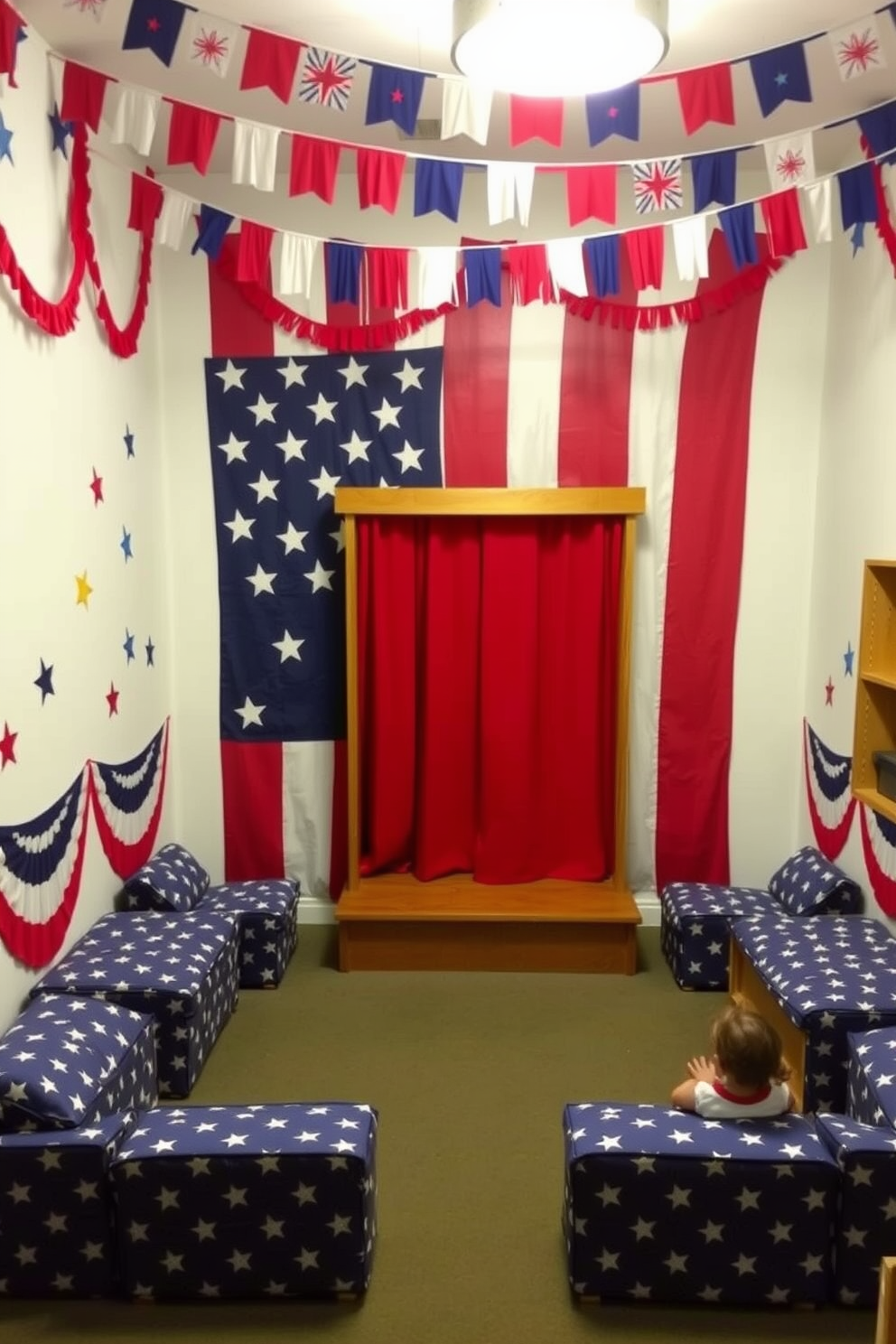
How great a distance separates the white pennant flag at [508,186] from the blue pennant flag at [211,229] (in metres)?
0.87

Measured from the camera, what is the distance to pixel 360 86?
3.40m

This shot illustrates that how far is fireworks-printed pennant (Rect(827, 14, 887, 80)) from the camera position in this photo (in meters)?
2.62

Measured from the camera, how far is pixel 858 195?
304 cm

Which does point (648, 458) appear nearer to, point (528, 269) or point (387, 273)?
point (528, 269)

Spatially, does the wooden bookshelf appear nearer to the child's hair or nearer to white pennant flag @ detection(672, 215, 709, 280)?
the child's hair

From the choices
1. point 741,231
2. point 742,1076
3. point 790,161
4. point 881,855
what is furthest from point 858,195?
point 742,1076

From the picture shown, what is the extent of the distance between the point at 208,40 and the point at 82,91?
0.48 meters

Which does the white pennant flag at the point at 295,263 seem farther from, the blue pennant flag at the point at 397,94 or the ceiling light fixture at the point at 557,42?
the ceiling light fixture at the point at 557,42

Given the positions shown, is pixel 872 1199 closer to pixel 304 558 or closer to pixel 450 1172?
pixel 450 1172

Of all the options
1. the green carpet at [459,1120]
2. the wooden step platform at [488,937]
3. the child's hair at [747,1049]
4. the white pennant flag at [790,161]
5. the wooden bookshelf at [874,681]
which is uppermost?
the white pennant flag at [790,161]

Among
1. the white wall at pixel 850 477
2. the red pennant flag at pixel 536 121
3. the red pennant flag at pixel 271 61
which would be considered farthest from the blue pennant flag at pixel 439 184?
the white wall at pixel 850 477

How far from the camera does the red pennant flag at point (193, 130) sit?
2.86 m

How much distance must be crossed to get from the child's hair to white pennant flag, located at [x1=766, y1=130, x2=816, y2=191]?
2335 millimetres

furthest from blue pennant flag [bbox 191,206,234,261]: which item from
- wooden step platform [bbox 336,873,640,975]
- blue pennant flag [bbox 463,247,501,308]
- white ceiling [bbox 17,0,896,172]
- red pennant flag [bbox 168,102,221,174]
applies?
wooden step platform [bbox 336,873,640,975]
